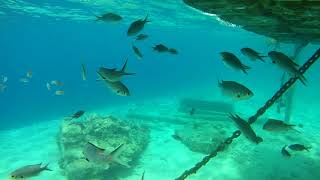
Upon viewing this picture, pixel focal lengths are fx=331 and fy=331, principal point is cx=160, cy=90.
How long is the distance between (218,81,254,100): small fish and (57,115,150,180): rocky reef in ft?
24.9

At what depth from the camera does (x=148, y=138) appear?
18219mm

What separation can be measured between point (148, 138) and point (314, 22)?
1182cm

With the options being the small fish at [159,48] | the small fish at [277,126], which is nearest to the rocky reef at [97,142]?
the small fish at [159,48]

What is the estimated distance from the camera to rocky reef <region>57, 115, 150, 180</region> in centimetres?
1312

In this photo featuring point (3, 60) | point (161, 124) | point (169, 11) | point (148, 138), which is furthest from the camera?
point (3, 60)

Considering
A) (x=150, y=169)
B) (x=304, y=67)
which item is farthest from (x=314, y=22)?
(x=150, y=169)

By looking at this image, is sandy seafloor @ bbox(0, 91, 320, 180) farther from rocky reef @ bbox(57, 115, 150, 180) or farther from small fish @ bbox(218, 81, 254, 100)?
small fish @ bbox(218, 81, 254, 100)

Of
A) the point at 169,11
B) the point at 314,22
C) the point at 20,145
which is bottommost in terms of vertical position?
the point at 20,145

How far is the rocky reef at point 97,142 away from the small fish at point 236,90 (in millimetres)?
7591

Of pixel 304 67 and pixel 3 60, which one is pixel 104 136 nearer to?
pixel 304 67

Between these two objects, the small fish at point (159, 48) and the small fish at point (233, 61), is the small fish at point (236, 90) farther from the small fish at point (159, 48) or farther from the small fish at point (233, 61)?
the small fish at point (159, 48)

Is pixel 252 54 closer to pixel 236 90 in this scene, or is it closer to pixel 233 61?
pixel 233 61

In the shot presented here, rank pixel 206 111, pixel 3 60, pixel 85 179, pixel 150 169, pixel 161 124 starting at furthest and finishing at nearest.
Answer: pixel 3 60 < pixel 206 111 < pixel 161 124 < pixel 150 169 < pixel 85 179

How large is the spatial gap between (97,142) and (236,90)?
926 centimetres
